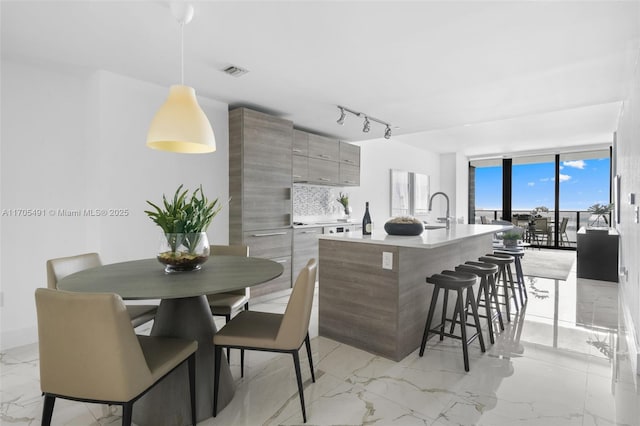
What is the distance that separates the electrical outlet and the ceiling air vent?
1951mm

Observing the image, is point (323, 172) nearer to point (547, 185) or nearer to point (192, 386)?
point (192, 386)

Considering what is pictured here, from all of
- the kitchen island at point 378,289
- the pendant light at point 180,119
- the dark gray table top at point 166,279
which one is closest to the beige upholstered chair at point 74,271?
the dark gray table top at point 166,279

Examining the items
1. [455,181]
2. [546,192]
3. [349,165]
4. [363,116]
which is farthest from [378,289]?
[546,192]

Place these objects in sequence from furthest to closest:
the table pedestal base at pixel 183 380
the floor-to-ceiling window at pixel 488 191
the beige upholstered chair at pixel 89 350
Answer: the floor-to-ceiling window at pixel 488 191 < the table pedestal base at pixel 183 380 < the beige upholstered chair at pixel 89 350

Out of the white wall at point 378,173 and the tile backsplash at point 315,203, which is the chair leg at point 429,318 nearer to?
the tile backsplash at point 315,203

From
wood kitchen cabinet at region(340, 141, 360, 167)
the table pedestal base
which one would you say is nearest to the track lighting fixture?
wood kitchen cabinet at region(340, 141, 360, 167)

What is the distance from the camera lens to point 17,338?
9.25ft

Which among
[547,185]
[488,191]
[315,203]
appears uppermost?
[547,185]

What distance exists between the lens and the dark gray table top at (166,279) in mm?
1525

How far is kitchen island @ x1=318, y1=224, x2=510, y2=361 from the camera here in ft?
8.30

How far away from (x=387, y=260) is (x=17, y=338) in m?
3.09

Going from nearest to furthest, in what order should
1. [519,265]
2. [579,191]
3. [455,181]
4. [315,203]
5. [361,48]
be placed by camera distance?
[361,48]
[519,265]
[315,203]
[455,181]
[579,191]

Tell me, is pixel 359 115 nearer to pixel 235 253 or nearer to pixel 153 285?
pixel 235 253

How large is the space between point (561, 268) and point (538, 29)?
215 inches
